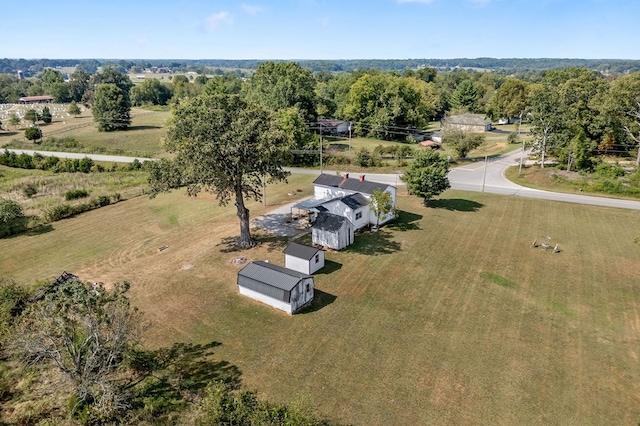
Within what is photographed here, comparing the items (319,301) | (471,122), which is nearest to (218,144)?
(319,301)

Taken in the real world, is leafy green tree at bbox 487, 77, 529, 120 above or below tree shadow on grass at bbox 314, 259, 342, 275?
above

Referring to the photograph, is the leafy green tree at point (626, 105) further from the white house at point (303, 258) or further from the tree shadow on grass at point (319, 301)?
the tree shadow on grass at point (319, 301)

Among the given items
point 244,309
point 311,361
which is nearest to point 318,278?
point 244,309

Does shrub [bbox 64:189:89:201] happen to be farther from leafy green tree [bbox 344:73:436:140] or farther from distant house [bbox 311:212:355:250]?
leafy green tree [bbox 344:73:436:140]

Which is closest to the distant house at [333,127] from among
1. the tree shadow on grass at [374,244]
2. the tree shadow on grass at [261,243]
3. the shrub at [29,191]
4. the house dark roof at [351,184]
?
the house dark roof at [351,184]

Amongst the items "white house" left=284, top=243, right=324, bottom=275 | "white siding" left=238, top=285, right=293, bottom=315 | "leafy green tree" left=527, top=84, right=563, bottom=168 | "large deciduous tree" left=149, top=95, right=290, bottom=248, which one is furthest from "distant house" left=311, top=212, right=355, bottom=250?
"leafy green tree" left=527, top=84, right=563, bottom=168

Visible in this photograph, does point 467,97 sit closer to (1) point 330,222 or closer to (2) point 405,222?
(2) point 405,222

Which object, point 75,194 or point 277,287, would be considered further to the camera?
point 75,194

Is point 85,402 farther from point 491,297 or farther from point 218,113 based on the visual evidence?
point 491,297
